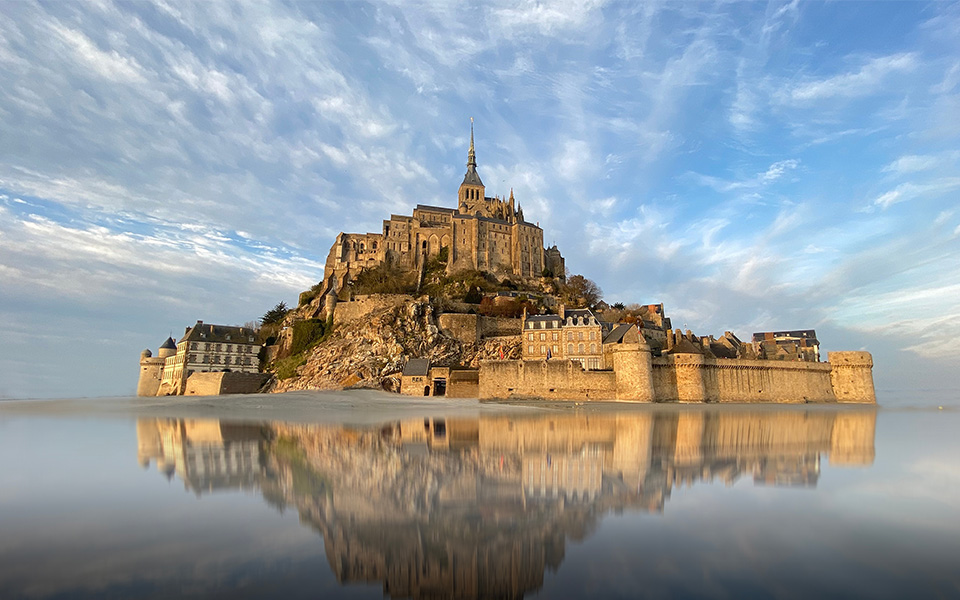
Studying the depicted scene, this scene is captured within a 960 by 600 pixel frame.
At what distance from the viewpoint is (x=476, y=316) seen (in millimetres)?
55344

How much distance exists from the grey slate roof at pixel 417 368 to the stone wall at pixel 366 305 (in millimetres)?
13301

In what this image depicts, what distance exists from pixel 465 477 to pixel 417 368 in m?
35.2

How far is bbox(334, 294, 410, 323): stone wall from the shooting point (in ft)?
189

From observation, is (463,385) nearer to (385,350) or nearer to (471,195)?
(385,350)

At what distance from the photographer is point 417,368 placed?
145ft

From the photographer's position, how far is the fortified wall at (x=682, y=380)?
3731cm

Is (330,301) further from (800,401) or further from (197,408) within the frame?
(800,401)

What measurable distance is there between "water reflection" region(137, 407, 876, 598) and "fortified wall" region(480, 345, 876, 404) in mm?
18536

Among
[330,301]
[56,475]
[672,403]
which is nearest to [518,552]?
[56,475]

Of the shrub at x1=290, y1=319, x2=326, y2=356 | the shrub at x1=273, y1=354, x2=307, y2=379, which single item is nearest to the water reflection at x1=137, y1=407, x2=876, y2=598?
the shrub at x1=273, y1=354, x2=307, y2=379

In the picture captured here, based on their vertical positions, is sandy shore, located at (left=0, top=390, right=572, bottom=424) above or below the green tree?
below

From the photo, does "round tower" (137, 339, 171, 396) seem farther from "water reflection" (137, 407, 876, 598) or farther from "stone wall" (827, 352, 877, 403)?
"stone wall" (827, 352, 877, 403)

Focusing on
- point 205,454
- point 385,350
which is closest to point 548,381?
point 385,350

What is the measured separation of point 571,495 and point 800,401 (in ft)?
139
